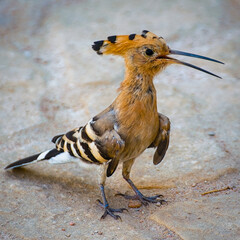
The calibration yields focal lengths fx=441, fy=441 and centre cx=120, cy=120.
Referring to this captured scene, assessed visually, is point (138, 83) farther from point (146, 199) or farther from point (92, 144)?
point (146, 199)

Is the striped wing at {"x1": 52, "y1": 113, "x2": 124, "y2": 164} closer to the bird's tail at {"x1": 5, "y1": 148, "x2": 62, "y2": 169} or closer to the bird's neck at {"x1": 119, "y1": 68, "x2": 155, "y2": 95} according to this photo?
the bird's tail at {"x1": 5, "y1": 148, "x2": 62, "y2": 169}

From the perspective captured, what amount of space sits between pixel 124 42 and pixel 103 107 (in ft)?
4.86

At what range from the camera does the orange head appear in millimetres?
2914

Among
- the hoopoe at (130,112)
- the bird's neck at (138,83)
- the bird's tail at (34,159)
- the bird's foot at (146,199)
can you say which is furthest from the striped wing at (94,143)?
the bird's foot at (146,199)

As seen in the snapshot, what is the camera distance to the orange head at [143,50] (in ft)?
9.56

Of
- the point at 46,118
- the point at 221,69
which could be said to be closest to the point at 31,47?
the point at 46,118

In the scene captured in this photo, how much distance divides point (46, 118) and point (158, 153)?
151 cm

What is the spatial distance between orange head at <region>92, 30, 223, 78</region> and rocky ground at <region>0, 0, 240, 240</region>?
0.96 metres

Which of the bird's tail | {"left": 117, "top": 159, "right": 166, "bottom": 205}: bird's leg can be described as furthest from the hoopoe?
the bird's tail

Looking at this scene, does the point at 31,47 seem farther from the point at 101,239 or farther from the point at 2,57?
the point at 101,239

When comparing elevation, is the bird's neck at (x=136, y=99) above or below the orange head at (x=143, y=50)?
below

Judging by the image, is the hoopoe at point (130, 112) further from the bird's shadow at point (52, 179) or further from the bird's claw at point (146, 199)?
the bird's shadow at point (52, 179)

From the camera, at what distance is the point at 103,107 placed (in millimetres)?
4395

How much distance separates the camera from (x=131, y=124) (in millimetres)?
2957
